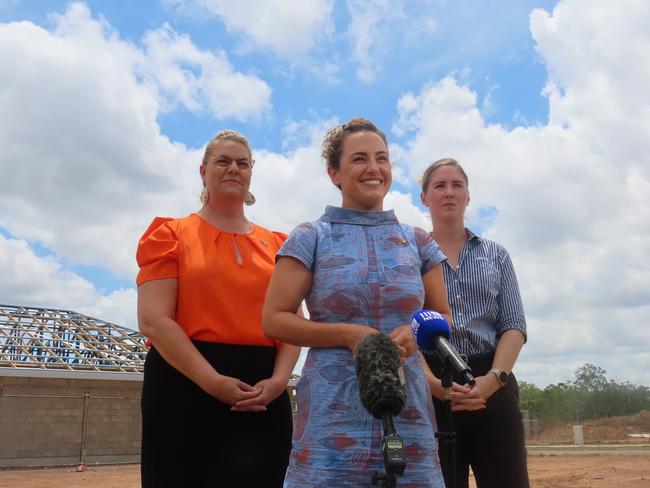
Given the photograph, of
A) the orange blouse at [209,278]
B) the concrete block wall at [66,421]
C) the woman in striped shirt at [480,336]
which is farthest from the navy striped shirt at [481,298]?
the concrete block wall at [66,421]

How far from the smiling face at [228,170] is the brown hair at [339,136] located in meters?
0.72

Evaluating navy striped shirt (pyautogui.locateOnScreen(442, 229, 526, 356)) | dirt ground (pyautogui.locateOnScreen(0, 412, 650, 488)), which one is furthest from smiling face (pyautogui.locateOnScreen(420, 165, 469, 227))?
dirt ground (pyautogui.locateOnScreen(0, 412, 650, 488))

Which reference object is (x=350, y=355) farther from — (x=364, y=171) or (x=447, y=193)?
(x=447, y=193)

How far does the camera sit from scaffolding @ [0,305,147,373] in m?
17.5

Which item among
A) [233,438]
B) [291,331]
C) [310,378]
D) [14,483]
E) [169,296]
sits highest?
[169,296]

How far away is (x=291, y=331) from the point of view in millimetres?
2023

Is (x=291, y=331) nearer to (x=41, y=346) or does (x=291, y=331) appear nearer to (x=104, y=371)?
(x=104, y=371)

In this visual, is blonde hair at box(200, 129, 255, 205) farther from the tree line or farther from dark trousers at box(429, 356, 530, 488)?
the tree line

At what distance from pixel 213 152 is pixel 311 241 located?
1.07 m

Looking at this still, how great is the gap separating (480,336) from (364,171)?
1.13 meters

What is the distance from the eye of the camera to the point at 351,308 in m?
2.04

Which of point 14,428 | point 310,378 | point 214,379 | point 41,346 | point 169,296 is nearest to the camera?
point 310,378

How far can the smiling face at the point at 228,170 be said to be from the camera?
300cm

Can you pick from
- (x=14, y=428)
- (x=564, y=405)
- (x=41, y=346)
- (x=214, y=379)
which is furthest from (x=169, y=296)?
(x=564, y=405)
